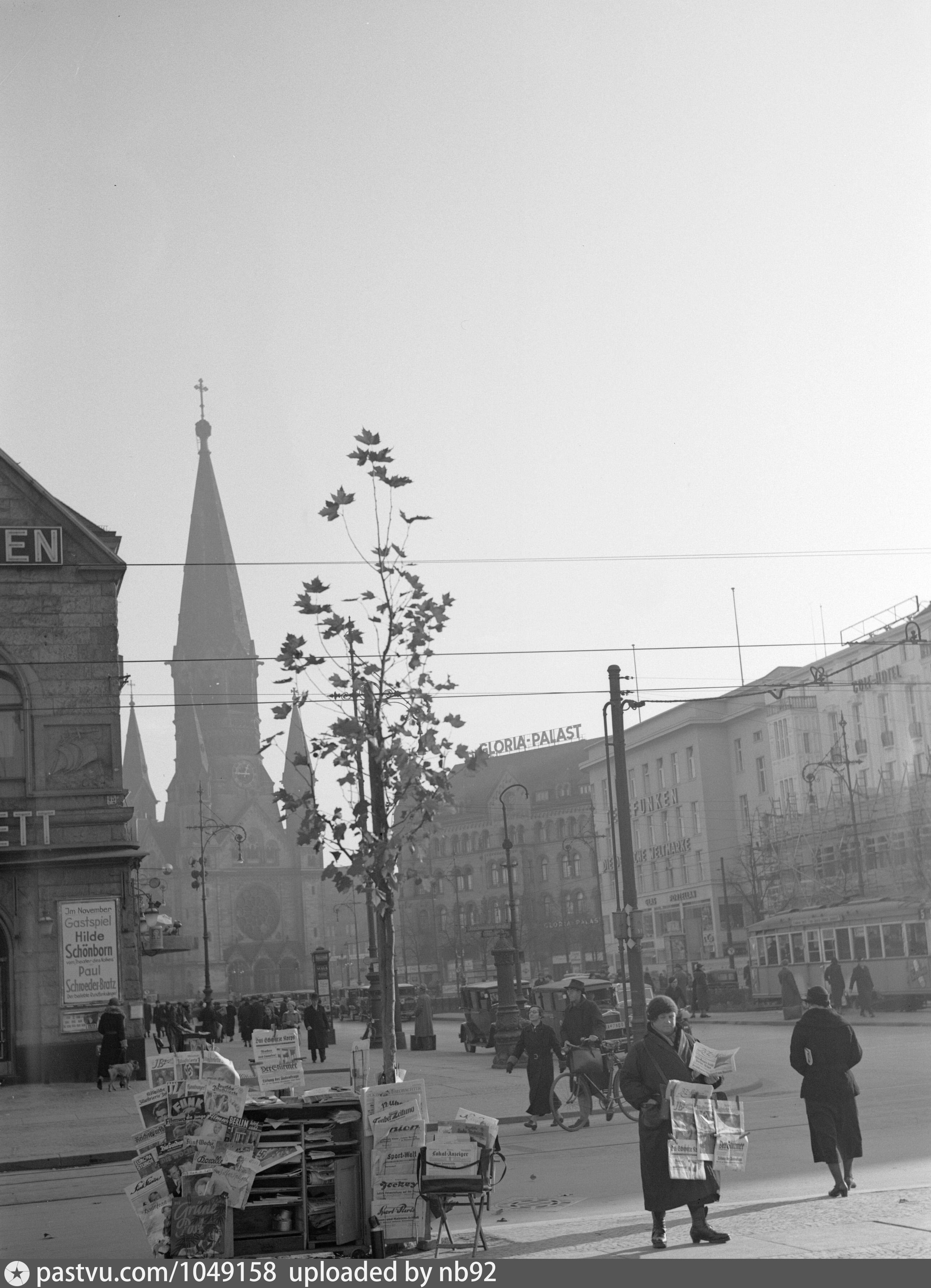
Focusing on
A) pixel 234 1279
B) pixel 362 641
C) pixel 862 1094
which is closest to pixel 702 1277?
pixel 234 1279

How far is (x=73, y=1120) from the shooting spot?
22.2 m

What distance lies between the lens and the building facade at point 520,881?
10906cm

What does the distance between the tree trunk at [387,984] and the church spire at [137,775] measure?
132 metres

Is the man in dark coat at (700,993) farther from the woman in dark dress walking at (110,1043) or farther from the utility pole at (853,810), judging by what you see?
the woman in dark dress walking at (110,1043)

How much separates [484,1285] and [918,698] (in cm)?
5804

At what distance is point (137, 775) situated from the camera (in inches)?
5753

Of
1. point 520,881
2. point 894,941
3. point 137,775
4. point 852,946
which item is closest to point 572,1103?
point 894,941

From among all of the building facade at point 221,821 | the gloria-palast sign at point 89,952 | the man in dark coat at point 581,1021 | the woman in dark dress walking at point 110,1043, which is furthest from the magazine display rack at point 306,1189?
the building facade at point 221,821

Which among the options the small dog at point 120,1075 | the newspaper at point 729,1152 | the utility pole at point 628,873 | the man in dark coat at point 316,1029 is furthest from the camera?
the man in dark coat at point 316,1029

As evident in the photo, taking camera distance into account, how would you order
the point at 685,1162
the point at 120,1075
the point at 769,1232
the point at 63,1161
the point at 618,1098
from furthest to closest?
the point at 120,1075 < the point at 618,1098 < the point at 63,1161 < the point at 685,1162 < the point at 769,1232

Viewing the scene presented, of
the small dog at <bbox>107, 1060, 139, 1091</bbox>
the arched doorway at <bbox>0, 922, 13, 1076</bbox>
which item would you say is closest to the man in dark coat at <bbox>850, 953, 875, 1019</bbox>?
the small dog at <bbox>107, 1060, 139, 1091</bbox>

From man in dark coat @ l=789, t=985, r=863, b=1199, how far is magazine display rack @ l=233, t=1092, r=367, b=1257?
3.37 meters

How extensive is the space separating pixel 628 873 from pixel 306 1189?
16513mm

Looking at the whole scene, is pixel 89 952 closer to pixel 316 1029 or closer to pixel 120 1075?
pixel 120 1075
